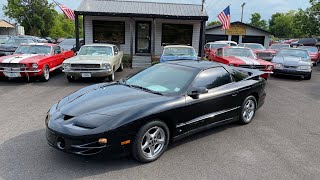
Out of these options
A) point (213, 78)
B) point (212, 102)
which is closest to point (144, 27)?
point (213, 78)

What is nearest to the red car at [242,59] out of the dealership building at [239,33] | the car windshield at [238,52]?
the car windshield at [238,52]

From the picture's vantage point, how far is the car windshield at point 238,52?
1236cm

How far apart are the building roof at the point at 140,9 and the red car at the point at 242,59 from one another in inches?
191

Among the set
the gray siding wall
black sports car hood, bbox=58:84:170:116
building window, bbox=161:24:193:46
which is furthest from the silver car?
black sports car hood, bbox=58:84:170:116

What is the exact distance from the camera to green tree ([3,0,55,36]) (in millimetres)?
49750

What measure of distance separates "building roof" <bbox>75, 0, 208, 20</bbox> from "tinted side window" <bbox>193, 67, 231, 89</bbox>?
11459 mm

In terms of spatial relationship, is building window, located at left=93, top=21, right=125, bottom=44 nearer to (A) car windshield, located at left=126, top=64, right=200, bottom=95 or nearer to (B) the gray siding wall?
(B) the gray siding wall

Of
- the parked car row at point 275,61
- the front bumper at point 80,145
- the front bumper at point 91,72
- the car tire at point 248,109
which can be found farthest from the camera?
the parked car row at point 275,61

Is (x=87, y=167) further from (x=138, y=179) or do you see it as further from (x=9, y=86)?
(x=9, y=86)

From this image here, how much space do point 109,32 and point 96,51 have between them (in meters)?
6.83

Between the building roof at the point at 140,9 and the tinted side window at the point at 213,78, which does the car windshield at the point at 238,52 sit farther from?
the tinted side window at the point at 213,78

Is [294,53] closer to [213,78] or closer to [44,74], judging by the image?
[213,78]

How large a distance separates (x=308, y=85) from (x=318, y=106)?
3.92m

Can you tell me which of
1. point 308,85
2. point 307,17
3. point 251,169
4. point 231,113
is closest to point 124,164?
point 251,169
